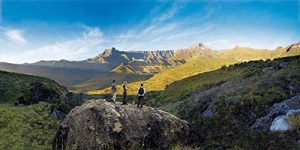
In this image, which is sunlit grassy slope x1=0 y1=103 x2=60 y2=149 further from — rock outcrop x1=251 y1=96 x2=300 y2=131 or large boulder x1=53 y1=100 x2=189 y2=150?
rock outcrop x1=251 y1=96 x2=300 y2=131

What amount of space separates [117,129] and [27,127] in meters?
51.2

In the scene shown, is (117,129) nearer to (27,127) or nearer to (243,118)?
(243,118)

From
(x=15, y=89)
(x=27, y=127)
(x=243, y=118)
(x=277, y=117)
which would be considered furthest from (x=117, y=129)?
(x=15, y=89)

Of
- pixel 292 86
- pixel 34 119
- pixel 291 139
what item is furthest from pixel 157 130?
pixel 34 119

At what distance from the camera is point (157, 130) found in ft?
68.6

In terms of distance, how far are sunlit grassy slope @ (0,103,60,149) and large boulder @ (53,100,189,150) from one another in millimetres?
31511

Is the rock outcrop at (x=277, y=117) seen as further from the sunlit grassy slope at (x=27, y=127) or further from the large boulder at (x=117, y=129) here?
the sunlit grassy slope at (x=27, y=127)

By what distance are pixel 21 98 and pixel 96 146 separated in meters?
74.3

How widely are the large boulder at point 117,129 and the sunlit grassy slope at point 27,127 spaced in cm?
3151

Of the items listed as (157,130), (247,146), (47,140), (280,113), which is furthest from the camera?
(47,140)

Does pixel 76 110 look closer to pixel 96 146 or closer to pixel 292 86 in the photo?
pixel 96 146

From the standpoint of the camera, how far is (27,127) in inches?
2581

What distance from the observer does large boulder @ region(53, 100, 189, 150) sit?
19125 millimetres

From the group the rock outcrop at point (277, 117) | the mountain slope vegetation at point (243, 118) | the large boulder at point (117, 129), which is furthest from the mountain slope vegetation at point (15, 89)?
the rock outcrop at point (277, 117)
